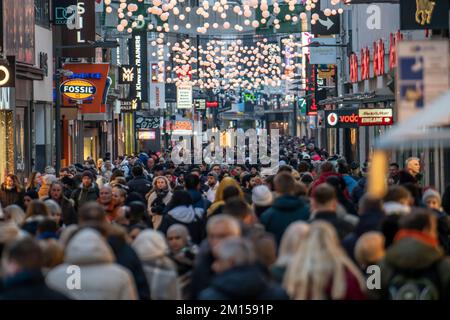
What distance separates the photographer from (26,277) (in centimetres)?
833

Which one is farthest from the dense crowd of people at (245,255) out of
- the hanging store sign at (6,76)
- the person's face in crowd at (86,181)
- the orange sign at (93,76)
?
the orange sign at (93,76)

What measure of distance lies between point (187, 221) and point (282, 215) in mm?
2172

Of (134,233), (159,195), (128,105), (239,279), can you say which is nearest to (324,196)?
(134,233)

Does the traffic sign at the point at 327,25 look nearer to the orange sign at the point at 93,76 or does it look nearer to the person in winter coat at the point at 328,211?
the orange sign at the point at 93,76

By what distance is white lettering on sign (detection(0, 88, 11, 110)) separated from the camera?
105ft

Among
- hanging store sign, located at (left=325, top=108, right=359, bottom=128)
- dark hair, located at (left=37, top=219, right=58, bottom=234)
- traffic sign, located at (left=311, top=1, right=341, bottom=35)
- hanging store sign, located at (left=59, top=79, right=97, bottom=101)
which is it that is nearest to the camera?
dark hair, located at (left=37, top=219, right=58, bottom=234)

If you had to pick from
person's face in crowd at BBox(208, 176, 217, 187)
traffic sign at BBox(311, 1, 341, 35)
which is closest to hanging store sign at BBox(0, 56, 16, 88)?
person's face in crowd at BBox(208, 176, 217, 187)

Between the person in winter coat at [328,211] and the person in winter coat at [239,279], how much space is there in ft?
12.7

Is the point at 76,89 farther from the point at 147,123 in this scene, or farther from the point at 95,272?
the point at 95,272

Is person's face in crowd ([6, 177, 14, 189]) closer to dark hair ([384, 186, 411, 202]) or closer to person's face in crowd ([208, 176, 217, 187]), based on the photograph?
person's face in crowd ([208, 176, 217, 187])

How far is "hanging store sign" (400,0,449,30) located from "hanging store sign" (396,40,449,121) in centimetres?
1231

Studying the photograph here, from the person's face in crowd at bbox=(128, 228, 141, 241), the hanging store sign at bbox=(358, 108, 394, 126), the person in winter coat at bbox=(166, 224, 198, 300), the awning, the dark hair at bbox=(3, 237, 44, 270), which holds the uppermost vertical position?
the hanging store sign at bbox=(358, 108, 394, 126)
